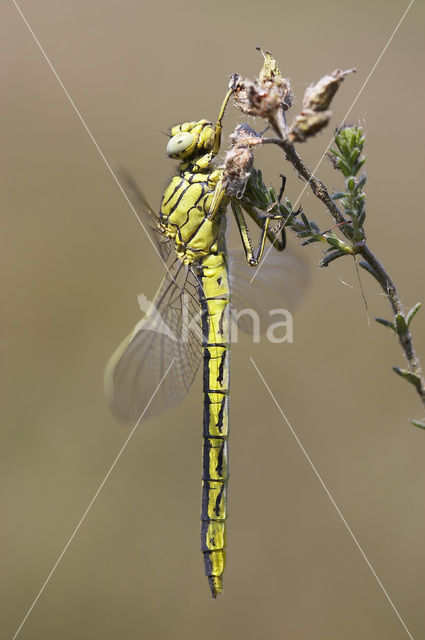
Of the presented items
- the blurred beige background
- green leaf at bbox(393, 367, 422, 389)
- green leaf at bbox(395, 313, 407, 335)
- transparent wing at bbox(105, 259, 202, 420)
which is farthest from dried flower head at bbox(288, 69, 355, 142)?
the blurred beige background

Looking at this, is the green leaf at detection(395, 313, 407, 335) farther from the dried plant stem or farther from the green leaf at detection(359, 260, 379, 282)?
the green leaf at detection(359, 260, 379, 282)

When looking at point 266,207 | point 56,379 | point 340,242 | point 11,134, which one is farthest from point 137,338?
point 11,134

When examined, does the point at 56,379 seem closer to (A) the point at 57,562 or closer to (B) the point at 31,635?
(A) the point at 57,562

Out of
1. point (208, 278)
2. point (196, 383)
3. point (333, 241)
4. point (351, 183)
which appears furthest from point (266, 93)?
point (196, 383)

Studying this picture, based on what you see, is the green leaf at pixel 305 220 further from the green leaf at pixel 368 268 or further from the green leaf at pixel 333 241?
the green leaf at pixel 368 268

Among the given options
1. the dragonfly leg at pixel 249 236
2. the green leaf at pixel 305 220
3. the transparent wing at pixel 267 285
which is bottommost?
the green leaf at pixel 305 220

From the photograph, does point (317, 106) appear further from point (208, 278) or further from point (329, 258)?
point (208, 278)

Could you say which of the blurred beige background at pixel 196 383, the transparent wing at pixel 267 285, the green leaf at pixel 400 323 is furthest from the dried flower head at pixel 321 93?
the blurred beige background at pixel 196 383
